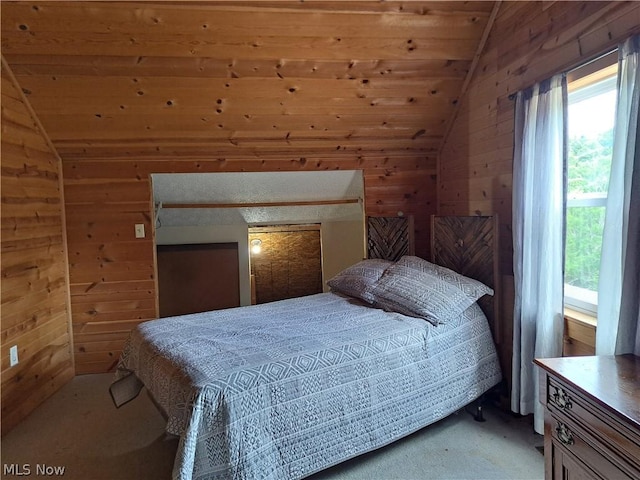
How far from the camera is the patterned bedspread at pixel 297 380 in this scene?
1.58 m

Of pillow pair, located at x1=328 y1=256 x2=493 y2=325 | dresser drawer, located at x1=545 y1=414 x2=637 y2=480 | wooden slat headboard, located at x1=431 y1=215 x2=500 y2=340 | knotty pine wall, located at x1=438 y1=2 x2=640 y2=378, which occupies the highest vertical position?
knotty pine wall, located at x1=438 y1=2 x2=640 y2=378

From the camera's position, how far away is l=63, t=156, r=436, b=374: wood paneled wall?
10.6ft

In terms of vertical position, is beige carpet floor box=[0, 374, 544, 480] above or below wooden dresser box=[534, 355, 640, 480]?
below

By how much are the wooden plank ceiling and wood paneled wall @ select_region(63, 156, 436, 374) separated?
0.12 m

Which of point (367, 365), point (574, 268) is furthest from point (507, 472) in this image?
point (574, 268)

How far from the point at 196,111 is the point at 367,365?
210 centimetres

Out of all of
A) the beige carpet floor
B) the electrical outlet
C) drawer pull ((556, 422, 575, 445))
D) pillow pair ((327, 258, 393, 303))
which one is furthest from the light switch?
drawer pull ((556, 422, 575, 445))

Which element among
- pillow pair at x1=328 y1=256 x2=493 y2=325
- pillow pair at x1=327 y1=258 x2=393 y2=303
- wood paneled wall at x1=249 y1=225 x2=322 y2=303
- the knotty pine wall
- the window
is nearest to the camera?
the knotty pine wall

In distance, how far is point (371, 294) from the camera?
2688 millimetres

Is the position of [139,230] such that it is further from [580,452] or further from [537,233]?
[580,452]

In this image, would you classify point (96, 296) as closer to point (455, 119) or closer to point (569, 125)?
point (455, 119)

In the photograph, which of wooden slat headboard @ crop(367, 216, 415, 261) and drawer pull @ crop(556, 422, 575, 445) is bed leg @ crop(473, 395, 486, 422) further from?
wooden slat headboard @ crop(367, 216, 415, 261)

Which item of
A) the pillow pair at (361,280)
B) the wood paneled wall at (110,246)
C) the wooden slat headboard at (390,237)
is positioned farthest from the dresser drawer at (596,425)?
the wood paneled wall at (110,246)

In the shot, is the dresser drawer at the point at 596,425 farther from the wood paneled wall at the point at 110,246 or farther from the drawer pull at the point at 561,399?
the wood paneled wall at the point at 110,246
